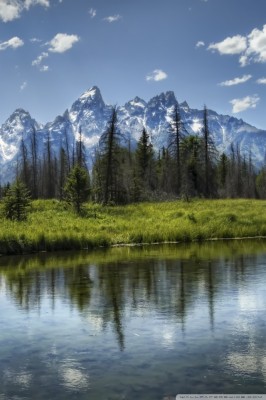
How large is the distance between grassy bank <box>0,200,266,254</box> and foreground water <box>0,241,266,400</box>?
9.37 m

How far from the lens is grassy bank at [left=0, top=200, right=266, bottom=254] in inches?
1238

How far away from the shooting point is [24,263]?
2538cm

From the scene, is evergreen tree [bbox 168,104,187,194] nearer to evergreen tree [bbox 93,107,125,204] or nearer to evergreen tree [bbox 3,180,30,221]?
evergreen tree [bbox 93,107,125,204]

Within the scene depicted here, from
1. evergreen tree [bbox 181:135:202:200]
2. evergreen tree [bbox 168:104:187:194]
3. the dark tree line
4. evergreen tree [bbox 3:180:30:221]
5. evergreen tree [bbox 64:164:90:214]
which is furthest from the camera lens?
evergreen tree [bbox 168:104:187:194]

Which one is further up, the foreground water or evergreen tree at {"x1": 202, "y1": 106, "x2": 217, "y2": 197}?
evergreen tree at {"x1": 202, "y1": 106, "x2": 217, "y2": 197}

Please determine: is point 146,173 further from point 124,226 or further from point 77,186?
point 124,226

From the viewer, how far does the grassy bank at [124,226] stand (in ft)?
103

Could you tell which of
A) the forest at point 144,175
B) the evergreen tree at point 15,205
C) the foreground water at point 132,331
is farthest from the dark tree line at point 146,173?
the foreground water at point 132,331

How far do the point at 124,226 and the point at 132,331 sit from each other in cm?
2752

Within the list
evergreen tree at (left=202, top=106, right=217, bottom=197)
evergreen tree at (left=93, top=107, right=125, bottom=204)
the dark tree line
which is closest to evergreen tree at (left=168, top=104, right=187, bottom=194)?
the dark tree line

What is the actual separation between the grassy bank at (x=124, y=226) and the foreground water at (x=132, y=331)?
9.37m

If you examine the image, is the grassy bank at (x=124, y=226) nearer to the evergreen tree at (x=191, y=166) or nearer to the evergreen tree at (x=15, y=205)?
the evergreen tree at (x=15, y=205)

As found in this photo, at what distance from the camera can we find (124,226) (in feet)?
128

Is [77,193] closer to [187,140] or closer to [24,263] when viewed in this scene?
[24,263]
